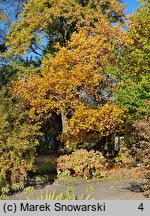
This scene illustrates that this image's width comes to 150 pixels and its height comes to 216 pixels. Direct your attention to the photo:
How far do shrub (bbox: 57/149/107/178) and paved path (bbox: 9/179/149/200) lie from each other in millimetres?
1188

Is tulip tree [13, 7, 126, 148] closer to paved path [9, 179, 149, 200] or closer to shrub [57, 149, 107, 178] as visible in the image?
shrub [57, 149, 107, 178]

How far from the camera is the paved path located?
12670mm

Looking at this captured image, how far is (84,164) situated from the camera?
58.7 feet

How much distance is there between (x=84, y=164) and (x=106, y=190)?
133 inches

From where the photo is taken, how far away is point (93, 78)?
61.9 feet

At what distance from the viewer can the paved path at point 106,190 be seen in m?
12.7

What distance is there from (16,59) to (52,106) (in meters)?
9.93

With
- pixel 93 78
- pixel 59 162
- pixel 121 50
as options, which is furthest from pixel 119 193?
pixel 121 50

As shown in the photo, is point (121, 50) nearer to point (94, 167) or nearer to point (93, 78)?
point (93, 78)

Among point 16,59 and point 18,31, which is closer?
point 18,31

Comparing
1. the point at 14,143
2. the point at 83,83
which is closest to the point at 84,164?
the point at 83,83

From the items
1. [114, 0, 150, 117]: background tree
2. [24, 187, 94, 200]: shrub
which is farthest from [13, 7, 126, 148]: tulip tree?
[24, 187, 94, 200]: shrub

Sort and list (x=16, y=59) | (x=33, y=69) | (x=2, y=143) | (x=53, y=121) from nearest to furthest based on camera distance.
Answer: (x=2, y=143)
(x=33, y=69)
(x=16, y=59)
(x=53, y=121)

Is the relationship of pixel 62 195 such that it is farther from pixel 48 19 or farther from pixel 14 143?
pixel 48 19
